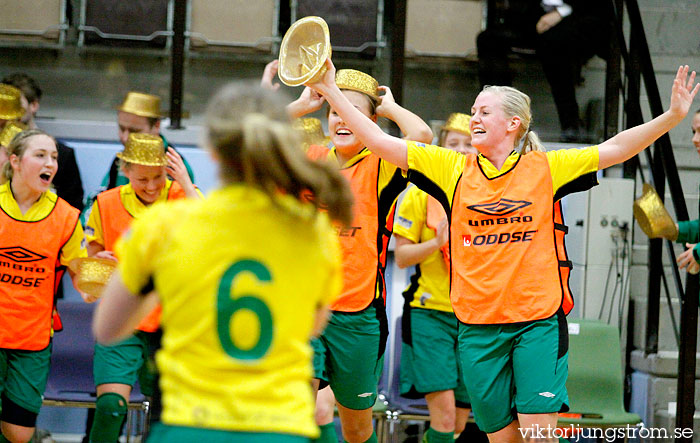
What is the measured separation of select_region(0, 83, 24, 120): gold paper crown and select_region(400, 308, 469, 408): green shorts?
3099mm

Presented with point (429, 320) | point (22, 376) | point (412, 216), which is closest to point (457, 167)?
point (412, 216)

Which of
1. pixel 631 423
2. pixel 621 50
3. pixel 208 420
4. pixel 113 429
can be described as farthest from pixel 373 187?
pixel 621 50

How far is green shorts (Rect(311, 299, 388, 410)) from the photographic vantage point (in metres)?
4.50

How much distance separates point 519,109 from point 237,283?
7.95ft

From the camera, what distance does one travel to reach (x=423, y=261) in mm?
6105

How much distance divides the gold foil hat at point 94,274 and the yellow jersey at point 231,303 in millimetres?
2555

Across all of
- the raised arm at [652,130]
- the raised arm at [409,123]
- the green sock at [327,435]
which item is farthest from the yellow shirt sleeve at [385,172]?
the green sock at [327,435]

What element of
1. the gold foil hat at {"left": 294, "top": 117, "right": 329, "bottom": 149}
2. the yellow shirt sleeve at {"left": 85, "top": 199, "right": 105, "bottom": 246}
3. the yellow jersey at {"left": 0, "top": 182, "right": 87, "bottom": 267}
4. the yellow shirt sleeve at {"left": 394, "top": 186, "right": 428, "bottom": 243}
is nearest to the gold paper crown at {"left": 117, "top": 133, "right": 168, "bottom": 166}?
the yellow shirt sleeve at {"left": 85, "top": 199, "right": 105, "bottom": 246}

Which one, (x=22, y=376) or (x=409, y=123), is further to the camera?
(x=22, y=376)

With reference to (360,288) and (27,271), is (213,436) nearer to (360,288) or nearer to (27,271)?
(360,288)

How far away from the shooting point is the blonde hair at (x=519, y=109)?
14.0 ft

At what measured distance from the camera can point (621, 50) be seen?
7562 millimetres

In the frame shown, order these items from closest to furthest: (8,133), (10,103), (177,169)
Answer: (177,169) → (8,133) → (10,103)

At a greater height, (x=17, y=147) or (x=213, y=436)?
(x=17, y=147)
